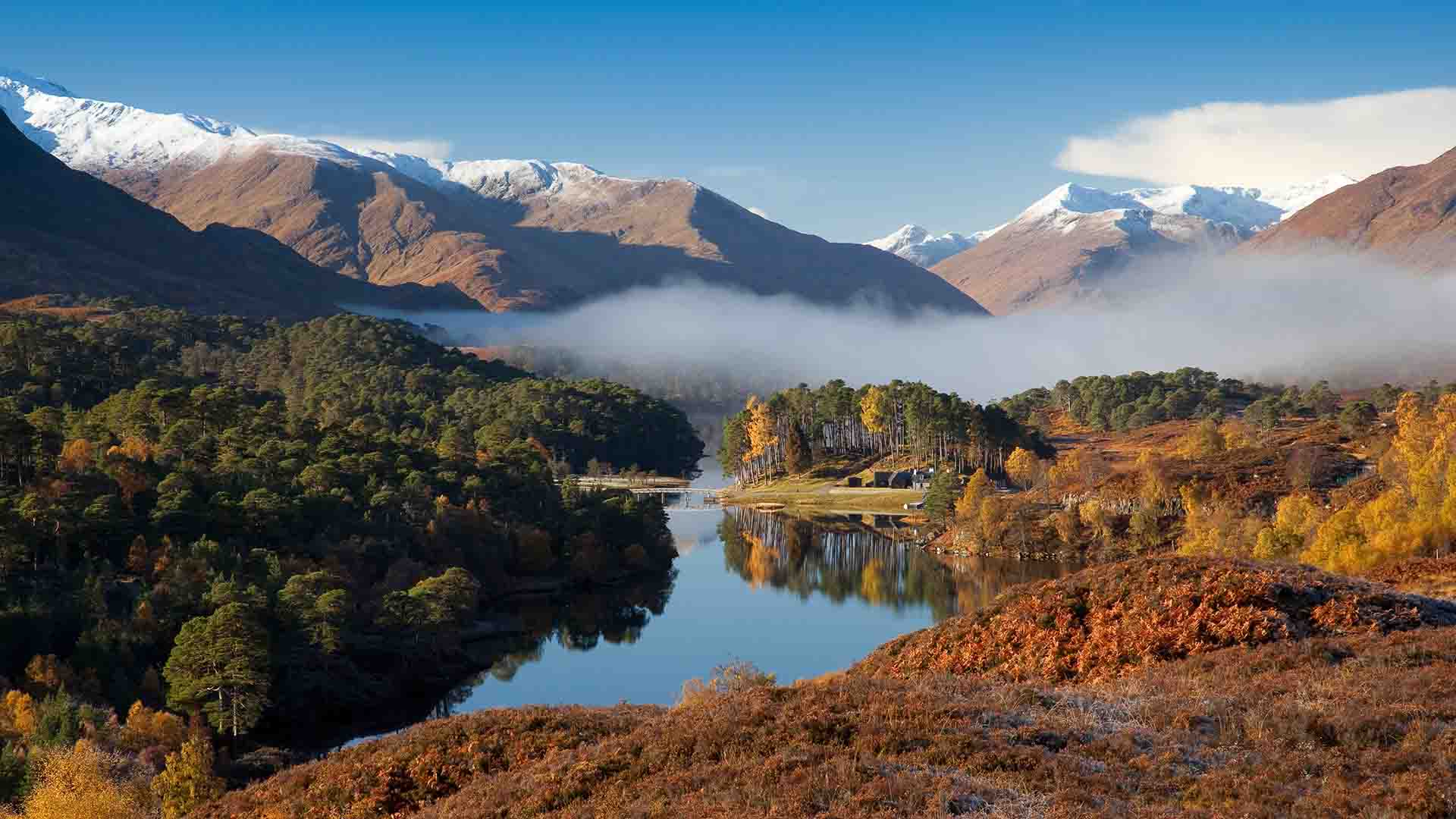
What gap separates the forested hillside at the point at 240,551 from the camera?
57.3 metres

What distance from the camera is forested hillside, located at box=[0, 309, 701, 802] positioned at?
57.3 meters

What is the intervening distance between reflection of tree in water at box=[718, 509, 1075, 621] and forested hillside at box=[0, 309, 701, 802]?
10.9 metres

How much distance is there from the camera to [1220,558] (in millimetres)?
37969

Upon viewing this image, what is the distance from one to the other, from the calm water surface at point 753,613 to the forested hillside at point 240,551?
6239mm

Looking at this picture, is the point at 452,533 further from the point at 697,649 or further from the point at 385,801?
the point at 385,801

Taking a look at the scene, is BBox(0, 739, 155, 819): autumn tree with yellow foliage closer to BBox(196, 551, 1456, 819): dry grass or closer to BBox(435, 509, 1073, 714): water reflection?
BBox(196, 551, 1456, 819): dry grass

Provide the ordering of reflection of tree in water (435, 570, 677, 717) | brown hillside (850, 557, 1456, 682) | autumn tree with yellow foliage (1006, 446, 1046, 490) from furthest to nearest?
autumn tree with yellow foliage (1006, 446, 1046, 490), reflection of tree in water (435, 570, 677, 717), brown hillside (850, 557, 1456, 682)

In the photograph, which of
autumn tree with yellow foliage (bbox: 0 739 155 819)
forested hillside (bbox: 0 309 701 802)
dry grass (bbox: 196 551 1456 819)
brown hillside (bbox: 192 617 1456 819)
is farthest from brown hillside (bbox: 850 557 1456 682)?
forested hillside (bbox: 0 309 701 802)

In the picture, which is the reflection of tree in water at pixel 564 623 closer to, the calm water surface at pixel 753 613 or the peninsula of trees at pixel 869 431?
the calm water surface at pixel 753 613

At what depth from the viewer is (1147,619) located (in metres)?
33.8

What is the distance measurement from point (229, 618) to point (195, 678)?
309 cm

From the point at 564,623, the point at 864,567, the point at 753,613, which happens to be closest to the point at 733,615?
the point at 753,613

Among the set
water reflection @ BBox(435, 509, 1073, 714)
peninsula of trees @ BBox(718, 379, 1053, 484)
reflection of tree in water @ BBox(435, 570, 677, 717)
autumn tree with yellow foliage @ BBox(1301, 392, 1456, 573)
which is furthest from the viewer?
peninsula of trees @ BBox(718, 379, 1053, 484)

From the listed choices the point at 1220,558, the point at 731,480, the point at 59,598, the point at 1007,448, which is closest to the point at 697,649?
the point at 59,598
